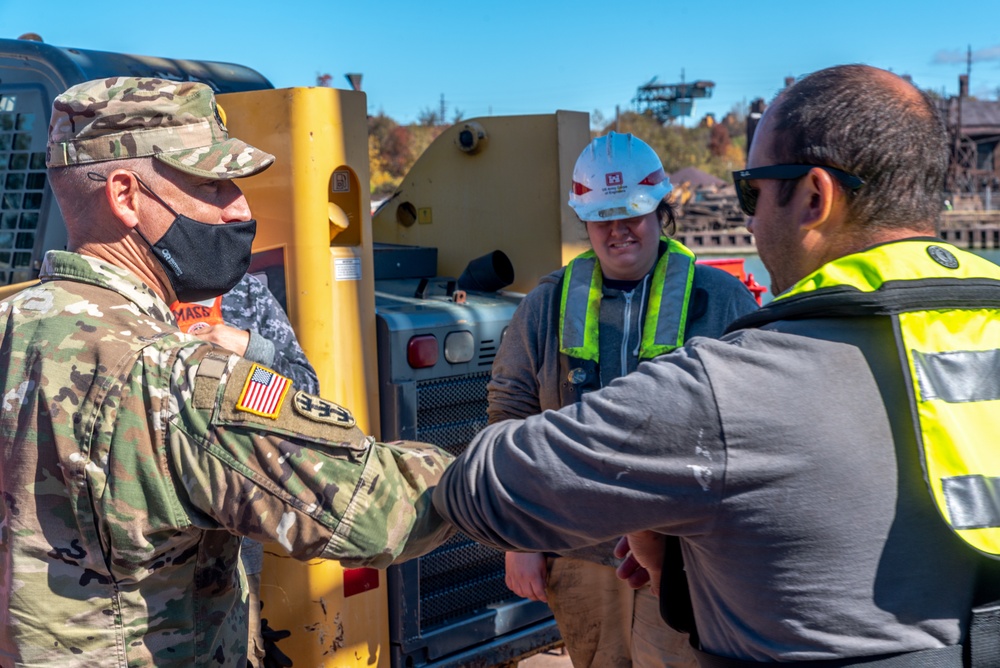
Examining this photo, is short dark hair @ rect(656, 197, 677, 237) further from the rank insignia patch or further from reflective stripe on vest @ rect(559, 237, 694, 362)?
the rank insignia patch

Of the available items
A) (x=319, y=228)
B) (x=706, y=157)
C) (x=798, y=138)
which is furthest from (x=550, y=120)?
(x=706, y=157)

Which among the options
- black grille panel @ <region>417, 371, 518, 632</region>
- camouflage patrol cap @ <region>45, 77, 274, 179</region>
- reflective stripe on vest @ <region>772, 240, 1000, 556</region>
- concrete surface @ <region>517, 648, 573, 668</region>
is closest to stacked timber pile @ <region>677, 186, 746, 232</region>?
concrete surface @ <region>517, 648, 573, 668</region>

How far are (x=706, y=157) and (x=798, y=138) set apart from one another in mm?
63336

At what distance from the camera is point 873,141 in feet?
5.35

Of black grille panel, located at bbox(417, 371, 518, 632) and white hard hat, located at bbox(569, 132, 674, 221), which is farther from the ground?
white hard hat, located at bbox(569, 132, 674, 221)

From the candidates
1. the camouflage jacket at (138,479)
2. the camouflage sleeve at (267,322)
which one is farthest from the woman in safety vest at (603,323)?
the camouflage jacket at (138,479)

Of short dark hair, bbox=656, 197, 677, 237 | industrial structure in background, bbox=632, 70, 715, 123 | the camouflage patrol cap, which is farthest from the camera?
industrial structure in background, bbox=632, 70, 715, 123

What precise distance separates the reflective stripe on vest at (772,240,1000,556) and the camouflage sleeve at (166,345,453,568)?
777 mm

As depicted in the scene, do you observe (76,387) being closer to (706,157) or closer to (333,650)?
(333,650)

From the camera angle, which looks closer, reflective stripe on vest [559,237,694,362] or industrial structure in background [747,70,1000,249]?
reflective stripe on vest [559,237,694,362]

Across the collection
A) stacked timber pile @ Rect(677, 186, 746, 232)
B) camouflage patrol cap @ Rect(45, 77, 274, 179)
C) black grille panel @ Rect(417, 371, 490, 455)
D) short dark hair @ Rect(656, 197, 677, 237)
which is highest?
camouflage patrol cap @ Rect(45, 77, 274, 179)

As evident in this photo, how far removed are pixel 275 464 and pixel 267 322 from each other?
1.25 m

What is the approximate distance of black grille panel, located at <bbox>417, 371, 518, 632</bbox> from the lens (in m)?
3.32

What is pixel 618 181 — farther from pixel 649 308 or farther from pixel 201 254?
pixel 201 254
